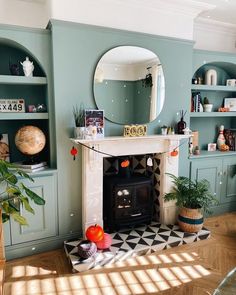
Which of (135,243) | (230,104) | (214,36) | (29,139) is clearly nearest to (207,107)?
(230,104)

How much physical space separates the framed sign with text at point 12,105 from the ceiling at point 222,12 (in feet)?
7.81

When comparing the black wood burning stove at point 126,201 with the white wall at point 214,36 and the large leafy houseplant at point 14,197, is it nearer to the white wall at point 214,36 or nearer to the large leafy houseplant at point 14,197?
the large leafy houseplant at point 14,197

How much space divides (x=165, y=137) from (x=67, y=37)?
1496 mm

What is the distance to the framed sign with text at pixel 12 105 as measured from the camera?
2617mm

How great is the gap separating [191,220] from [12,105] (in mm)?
2358

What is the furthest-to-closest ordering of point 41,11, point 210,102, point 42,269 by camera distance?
point 210,102 → point 41,11 → point 42,269

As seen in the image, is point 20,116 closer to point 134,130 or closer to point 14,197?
point 14,197

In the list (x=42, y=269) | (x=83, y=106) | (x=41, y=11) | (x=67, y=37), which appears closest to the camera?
(x=42, y=269)

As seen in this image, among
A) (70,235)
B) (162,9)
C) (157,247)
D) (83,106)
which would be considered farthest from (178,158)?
(162,9)

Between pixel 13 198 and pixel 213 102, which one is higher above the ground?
pixel 213 102

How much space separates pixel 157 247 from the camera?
2.63 m

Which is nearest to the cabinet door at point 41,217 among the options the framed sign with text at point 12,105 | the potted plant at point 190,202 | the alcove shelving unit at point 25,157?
the alcove shelving unit at point 25,157

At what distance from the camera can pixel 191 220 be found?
9.52 feet

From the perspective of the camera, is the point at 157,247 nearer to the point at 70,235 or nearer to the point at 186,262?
the point at 186,262
